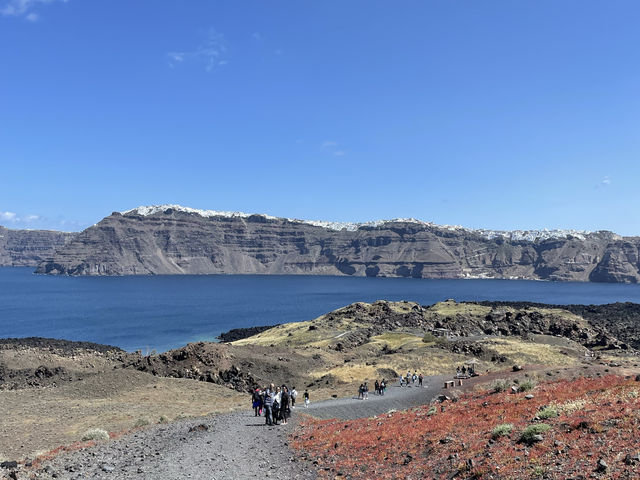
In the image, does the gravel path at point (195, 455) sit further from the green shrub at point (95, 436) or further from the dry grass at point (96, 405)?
the dry grass at point (96, 405)

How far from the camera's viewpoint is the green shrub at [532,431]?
15422 millimetres

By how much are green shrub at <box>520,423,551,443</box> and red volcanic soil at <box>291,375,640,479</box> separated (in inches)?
6.2

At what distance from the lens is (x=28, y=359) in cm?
6681

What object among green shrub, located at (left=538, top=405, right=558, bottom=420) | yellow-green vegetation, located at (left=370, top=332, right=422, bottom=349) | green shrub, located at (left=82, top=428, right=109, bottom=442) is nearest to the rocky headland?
yellow-green vegetation, located at (left=370, top=332, right=422, bottom=349)

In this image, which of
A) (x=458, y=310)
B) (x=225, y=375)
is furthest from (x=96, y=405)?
(x=458, y=310)

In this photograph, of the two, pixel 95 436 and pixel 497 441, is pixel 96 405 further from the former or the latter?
pixel 497 441

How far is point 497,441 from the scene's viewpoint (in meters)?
16.2

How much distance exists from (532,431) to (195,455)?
43.5 ft

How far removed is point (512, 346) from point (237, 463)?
66161mm

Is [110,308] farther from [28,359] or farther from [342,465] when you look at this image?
[342,465]

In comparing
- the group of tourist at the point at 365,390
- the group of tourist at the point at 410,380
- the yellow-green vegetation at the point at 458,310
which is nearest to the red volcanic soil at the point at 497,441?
the group of tourist at the point at 365,390

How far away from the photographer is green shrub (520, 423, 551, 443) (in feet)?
50.6

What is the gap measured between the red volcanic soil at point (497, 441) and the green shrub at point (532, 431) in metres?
0.16

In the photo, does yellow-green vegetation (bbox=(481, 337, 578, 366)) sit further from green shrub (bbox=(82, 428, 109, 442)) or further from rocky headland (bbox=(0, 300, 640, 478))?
green shrub (bbox=(82, 428, 109, 442))
